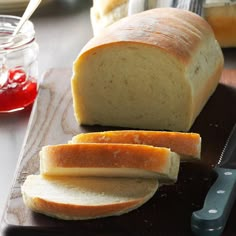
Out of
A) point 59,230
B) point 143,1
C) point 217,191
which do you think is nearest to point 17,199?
point 59,230

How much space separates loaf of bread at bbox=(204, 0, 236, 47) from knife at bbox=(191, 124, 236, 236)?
0.67 m

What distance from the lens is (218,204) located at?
4.17ft

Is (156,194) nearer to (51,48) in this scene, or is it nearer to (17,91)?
(17,91)

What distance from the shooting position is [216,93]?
1.80m

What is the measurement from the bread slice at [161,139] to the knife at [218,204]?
58 mm

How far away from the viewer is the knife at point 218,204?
1233 mm

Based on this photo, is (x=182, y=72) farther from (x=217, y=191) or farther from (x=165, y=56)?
(x=217, y=191)

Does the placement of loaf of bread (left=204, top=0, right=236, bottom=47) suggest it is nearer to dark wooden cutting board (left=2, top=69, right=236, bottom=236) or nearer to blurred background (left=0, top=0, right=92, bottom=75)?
dark wooden cutting board (left=2, top=69, right=236, bottom=236)

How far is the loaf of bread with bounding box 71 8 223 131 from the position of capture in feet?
5.26

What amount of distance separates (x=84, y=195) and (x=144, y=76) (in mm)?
376

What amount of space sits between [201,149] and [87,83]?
0.28 metres

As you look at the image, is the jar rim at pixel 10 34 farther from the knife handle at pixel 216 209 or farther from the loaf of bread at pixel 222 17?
the knife handle at pixel 216 209

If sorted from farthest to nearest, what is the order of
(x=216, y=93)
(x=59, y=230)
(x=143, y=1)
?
1. (x=143, y=1)
2. (x=216, y=93)
3. (x=59, y=230)

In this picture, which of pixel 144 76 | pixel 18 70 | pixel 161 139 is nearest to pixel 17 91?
pixel 18 70
